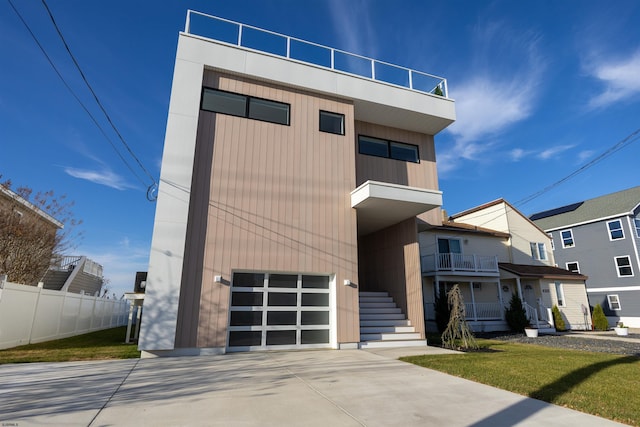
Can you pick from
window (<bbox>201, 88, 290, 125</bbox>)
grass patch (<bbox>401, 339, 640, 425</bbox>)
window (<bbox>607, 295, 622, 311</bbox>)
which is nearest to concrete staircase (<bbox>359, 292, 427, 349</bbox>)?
grass patch (<bbox>401, 339, 640, 425</bbox>)

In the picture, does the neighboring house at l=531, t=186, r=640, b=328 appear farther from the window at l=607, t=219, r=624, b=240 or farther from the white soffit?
the white soffit

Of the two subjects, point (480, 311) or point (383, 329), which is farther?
point (480, 311)

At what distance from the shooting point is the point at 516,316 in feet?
50.8

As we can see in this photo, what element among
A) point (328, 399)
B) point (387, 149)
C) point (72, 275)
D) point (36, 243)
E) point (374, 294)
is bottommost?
point (328, 399)

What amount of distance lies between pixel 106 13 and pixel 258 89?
408 cm

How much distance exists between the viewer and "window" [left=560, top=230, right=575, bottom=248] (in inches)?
960

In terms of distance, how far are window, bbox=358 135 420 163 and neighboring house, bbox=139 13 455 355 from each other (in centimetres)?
43

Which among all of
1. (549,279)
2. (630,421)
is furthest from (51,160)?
(549,279)

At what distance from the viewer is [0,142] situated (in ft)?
37.9

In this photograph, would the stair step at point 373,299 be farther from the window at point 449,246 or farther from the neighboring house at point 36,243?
the neighboring house at point 36,243

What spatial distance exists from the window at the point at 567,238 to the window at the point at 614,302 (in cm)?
422

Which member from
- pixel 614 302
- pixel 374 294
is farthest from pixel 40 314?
pixel 614 302

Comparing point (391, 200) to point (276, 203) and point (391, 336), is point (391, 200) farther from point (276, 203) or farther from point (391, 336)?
point (391, 336)

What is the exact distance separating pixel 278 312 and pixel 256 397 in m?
4.63
